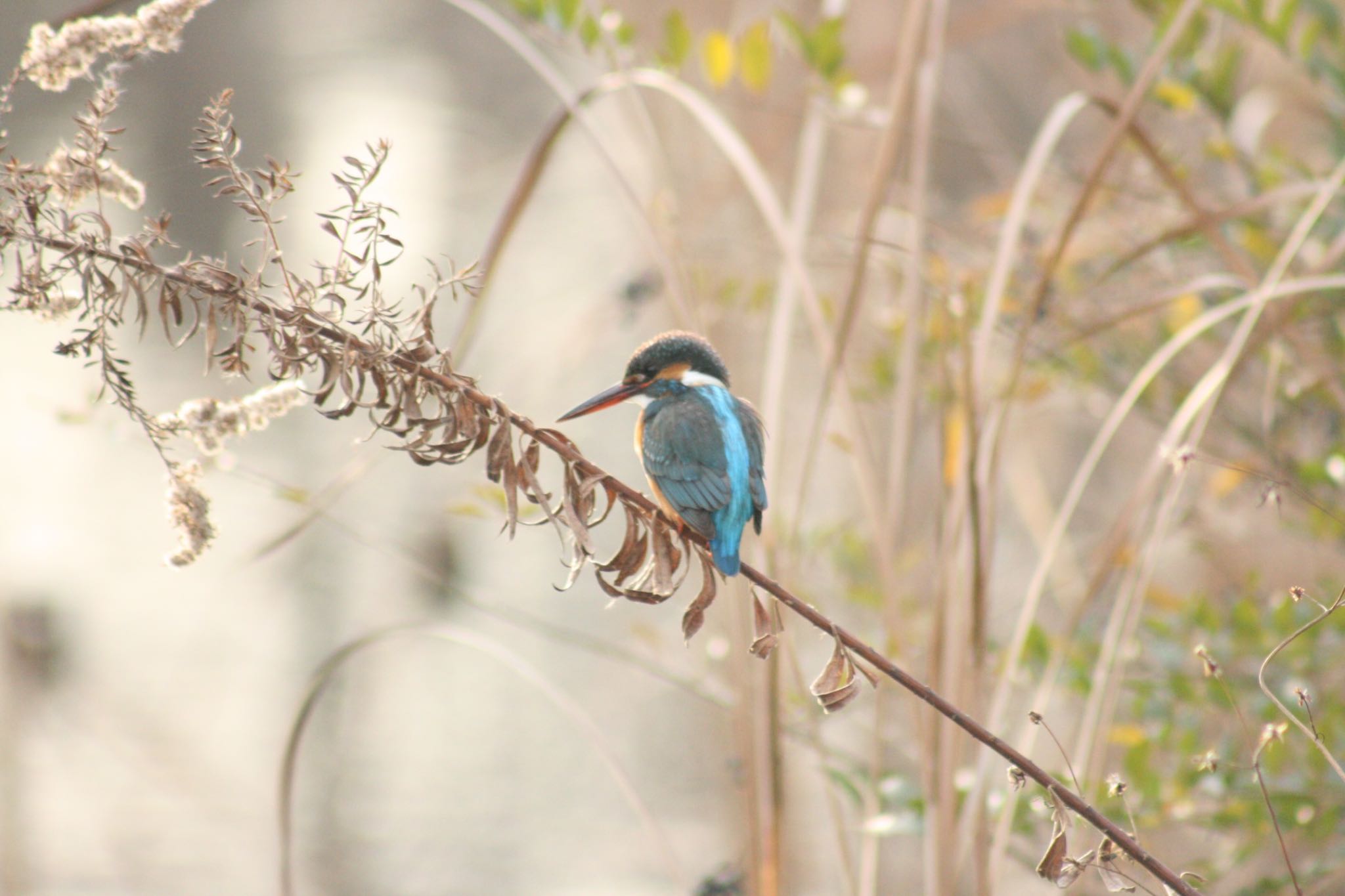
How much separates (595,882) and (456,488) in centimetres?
145

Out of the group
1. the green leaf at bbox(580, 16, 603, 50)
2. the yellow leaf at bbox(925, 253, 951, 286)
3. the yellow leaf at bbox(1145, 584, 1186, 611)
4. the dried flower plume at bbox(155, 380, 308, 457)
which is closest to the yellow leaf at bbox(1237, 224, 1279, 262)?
the yellow leaf at bbox(925, 253, 951, 286)

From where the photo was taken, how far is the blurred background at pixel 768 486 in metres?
1.38

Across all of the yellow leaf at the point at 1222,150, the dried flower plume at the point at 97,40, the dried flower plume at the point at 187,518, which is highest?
the yellow leaf at the point at 1222,150

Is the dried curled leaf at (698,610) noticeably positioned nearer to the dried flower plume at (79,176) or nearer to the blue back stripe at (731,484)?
the blue back stripe at (731,484)

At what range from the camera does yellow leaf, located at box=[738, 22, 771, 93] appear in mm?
1741

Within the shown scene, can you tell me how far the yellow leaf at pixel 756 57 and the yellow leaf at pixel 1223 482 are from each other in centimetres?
108

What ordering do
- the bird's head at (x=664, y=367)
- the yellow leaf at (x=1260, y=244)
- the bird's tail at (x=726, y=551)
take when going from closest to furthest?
the bird's tail at (x=726, y=551) → the bird's head at (x=664, y=367) → the yellow leaf at (x=1260, y=244)

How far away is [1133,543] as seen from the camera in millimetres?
1765

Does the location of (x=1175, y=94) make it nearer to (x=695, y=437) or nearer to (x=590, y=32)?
(x=590, y=32)

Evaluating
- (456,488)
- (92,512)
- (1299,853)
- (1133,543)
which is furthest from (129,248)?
(92,512)

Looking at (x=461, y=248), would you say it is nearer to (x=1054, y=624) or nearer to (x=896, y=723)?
(x=896, y=723)

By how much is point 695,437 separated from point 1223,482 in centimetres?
151

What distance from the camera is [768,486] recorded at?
1702 mm

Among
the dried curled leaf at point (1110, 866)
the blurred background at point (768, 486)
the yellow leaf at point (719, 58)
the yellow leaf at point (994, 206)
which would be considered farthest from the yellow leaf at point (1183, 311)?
the dried curled leaf at point (1110, 866)
